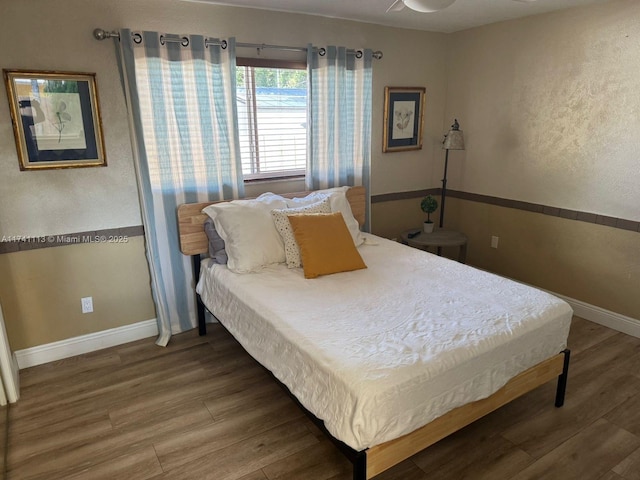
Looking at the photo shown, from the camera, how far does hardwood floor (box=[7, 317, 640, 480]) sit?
2.02m

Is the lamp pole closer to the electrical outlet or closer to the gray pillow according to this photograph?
the gray pillow

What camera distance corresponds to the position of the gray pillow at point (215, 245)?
2.94m

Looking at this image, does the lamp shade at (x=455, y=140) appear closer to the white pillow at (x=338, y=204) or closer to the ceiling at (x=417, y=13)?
the ceiling at (x=417, y=13)

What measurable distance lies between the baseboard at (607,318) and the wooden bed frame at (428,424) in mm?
1201

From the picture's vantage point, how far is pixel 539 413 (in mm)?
2373

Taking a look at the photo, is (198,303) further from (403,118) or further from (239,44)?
(403,118)

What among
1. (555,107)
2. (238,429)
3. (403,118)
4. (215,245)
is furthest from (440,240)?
(238,429)

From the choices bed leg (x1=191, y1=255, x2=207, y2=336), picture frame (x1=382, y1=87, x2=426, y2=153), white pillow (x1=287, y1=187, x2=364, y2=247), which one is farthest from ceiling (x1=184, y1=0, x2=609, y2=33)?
bed leg (x1=191, y1=255, x2=207, y2=336)

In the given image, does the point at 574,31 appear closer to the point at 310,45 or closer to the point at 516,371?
the point at 310,45

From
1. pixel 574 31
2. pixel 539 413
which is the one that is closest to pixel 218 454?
pixel 539 413

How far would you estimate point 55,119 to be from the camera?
Answer: 2.63 m

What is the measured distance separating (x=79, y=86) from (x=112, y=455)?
2103 mm

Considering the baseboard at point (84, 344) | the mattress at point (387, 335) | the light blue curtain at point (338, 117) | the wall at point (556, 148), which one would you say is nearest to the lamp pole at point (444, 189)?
the wall at point (556, 148)

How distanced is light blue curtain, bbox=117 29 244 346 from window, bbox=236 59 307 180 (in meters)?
0.20
